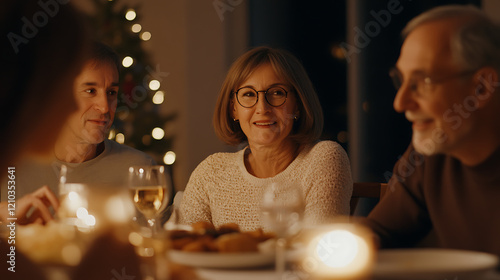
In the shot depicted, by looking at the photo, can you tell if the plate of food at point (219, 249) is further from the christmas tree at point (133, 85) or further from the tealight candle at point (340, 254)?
the christmas tree at point (133, 85)

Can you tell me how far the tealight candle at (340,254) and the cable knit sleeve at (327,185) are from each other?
103cm

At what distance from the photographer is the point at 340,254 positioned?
0.78 m

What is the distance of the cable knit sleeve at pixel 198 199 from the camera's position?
217 centimetres

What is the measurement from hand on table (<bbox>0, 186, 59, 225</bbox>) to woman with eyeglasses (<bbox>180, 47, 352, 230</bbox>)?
0.66 m

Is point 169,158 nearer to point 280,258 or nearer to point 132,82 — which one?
point 132,82

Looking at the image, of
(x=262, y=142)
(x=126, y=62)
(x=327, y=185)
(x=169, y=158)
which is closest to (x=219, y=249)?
(x=327, y=185)

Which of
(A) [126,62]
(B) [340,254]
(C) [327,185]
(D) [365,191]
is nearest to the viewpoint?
(B) [340,254]

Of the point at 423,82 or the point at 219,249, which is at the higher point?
the point at 423,82

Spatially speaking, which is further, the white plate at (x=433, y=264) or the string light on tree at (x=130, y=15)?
the string light on tree at (x=130, y=15)

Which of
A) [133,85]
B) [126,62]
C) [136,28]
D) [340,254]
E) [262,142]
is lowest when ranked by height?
[340,254]

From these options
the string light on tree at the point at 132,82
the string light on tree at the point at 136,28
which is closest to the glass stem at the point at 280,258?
the string light on tree at the point at 132,82

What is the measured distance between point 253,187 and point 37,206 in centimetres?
87

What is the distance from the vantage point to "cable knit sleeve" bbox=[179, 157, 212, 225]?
2.17 m

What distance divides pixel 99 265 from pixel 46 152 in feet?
1.09
